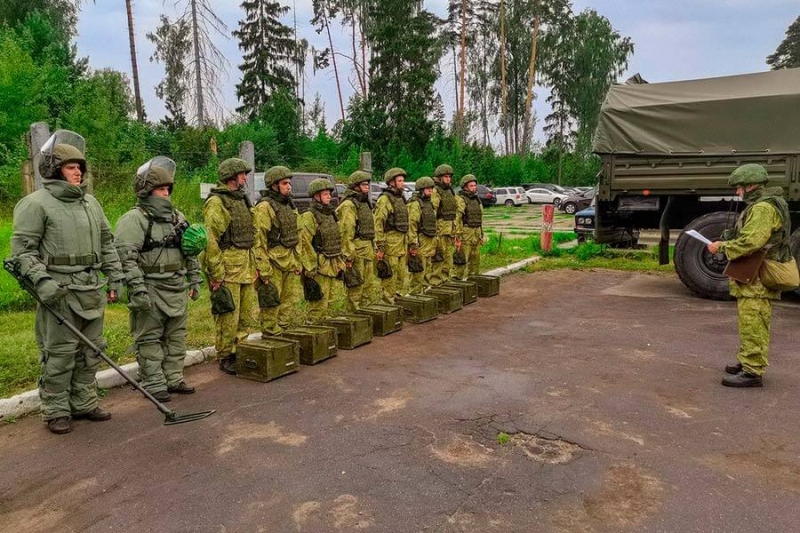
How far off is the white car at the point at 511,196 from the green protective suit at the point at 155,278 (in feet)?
107

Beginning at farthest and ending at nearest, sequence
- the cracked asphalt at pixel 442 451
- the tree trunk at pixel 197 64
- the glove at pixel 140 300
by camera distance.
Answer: the tree trunk at pixel 197 64 → the glove at pixel 140 300 → the cracked asphalt at pixel 442 451

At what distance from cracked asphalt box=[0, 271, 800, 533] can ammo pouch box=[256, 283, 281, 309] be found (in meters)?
0.83

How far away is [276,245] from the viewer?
6047 millimetres

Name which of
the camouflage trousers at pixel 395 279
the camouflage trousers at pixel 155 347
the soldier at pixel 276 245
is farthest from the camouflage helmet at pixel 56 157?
the camouflage trousers at pixel 395 279

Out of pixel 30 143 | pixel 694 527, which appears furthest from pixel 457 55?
pixel 694 527

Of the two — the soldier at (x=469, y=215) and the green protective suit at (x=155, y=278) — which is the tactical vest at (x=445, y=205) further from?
the green protective suit at (x=155, y=278)

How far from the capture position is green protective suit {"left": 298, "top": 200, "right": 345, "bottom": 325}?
21.6 ft

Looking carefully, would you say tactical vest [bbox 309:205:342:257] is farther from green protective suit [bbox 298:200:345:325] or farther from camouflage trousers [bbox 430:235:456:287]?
camouflage trousers [bbox 430:235:456:287]

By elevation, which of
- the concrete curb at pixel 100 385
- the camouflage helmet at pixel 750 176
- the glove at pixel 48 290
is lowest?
the concrete curb at pixel 100 385

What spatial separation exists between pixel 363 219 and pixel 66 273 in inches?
148

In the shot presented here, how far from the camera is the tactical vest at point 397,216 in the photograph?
775 centimetres

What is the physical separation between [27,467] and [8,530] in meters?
0.76

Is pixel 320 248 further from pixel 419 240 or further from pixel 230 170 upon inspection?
pixel 419 240

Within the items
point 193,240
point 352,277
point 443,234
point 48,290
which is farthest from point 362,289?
point 48,290
